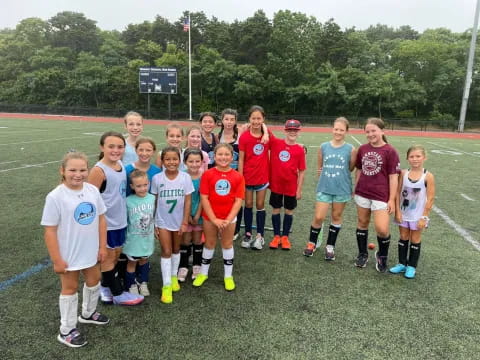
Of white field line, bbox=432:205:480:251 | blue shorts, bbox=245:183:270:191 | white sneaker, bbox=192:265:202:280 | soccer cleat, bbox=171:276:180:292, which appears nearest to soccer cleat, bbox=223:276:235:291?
white sneaker, bbox=192:265:202:280

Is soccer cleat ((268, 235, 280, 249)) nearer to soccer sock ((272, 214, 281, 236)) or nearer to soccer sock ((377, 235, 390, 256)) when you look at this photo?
soccer sock ((272, 214, 281, 236))

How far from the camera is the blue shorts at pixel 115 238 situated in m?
3.06

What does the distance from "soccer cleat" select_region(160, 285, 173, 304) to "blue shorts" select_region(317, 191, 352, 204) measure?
6.70ft

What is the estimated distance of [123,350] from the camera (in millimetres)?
2621

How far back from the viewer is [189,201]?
11.4 feet

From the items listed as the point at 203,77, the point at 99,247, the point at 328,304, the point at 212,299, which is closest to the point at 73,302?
the point at 99,247

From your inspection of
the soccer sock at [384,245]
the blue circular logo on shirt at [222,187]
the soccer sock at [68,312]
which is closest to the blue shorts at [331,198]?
the soccer sock at [384,245]

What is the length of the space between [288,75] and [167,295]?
40.4 m

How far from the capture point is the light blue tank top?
417 cm

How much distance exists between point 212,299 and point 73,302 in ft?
4.07

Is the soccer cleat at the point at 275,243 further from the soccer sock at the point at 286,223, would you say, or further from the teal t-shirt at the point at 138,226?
the teal t-shirt at the point at 138,226

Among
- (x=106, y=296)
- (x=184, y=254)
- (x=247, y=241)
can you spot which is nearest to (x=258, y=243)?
(x=247, y=241)

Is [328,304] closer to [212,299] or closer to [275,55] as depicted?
[212,299]

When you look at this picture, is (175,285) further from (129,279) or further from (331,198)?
(331,198)
